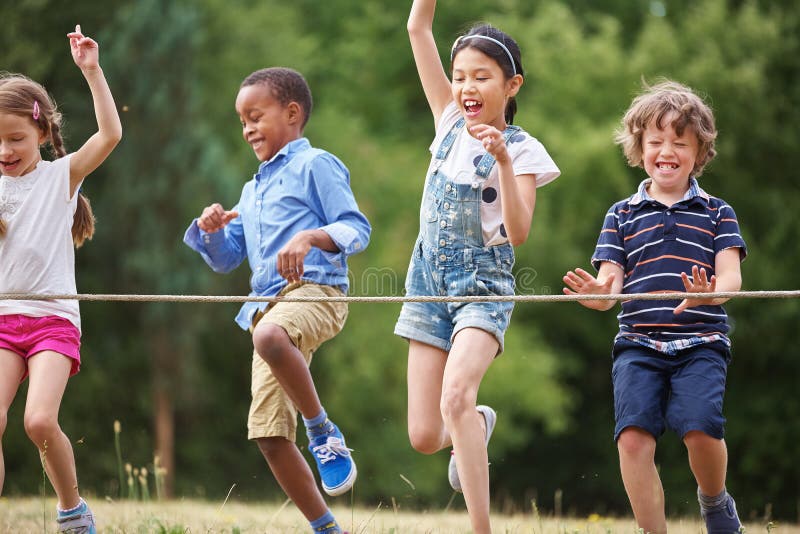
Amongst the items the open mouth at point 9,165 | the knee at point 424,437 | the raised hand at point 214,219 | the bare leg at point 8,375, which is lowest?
the knee at point 424,437

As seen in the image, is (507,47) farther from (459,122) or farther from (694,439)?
(694,439)

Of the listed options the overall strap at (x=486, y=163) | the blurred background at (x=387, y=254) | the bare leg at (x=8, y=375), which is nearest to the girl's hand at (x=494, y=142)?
the overall strap at (x=486, y=163)

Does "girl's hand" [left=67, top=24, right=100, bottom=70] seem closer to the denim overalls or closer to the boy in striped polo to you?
the denim overalls

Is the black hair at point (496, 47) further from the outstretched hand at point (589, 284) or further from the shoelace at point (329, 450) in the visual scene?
the shoelace at point (329, 450)

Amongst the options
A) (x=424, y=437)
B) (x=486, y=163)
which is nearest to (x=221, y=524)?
(x=424, y=437)

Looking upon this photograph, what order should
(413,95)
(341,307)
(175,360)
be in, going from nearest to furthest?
1. (341,307)
2. (175,360)
3. (413,95)

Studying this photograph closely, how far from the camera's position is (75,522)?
436 cm

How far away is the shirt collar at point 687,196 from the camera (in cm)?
428

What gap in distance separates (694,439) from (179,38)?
13.2 m

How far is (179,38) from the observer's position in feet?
52.3

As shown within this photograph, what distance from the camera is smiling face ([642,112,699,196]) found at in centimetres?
430

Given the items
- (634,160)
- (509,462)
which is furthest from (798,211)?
(634,160)

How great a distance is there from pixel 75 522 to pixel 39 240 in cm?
109

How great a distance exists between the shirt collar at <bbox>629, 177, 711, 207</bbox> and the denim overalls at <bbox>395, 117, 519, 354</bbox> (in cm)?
52
